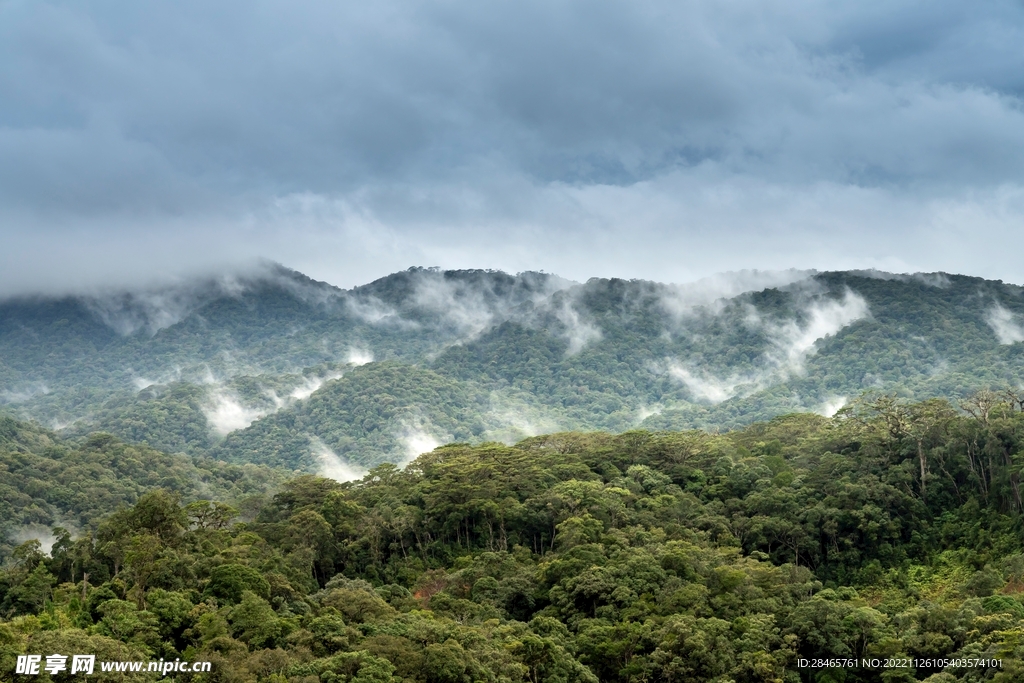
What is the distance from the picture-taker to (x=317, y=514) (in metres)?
60.2

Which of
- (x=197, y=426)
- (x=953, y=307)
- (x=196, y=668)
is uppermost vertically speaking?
(x=953, y=307)

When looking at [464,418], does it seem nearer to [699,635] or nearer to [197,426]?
[197,426]

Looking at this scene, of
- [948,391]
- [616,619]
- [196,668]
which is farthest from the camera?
[948,391]

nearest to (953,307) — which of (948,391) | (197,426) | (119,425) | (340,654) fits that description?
(948,391)

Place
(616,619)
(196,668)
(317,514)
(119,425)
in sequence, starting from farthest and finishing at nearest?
(119,425) → (317,514) → (616,619) → (196,668)

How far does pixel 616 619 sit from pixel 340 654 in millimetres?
14527

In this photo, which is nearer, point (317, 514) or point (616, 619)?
point (616, 619)

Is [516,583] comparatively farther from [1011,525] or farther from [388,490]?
[1011,525]

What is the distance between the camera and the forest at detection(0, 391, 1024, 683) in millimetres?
40750

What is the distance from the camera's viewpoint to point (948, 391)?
141 m

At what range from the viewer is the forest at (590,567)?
40750 millimetres

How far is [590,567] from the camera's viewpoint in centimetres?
5066

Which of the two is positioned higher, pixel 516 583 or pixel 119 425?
pixel 119 425

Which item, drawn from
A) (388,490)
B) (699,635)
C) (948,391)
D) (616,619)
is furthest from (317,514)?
(948,391)
